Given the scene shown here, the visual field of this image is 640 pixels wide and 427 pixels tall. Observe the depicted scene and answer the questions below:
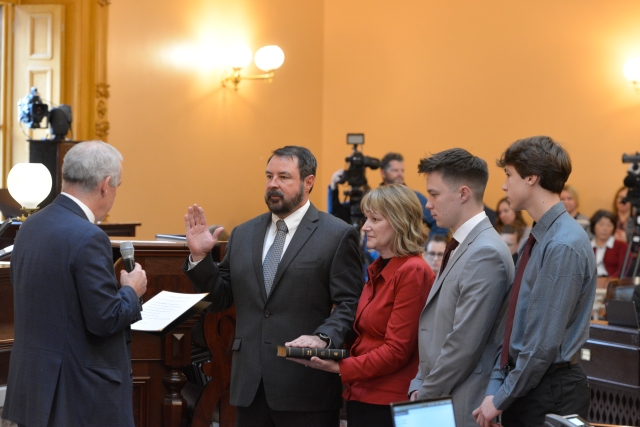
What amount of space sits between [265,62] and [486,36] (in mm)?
2348

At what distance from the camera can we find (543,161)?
7.52 feet

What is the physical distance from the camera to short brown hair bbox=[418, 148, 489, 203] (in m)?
2.48

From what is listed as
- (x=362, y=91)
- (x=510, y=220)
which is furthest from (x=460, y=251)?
(x=362, y=91)

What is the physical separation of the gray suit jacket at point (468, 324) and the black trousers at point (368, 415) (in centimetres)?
18

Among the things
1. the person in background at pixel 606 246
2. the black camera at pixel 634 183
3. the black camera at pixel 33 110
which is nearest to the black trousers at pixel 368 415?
the black camera at pixel 33 110

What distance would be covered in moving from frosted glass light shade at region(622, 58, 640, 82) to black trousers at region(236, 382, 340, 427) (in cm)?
617

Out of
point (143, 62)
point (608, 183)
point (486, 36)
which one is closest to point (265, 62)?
point (143, 62)

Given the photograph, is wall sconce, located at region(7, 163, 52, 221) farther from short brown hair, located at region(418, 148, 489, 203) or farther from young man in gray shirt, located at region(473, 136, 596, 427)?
young man in gray shirt, located at region(473, 136, 596, 427)

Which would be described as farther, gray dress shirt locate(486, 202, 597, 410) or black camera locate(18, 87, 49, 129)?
black camera locate(18, 87, 49, 129)

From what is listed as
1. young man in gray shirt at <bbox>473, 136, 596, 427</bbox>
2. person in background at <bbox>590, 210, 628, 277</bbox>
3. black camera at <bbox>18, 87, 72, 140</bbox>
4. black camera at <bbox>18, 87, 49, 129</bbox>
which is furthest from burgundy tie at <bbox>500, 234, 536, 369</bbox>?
person in background at <bbox>590, 210, 628, 277</bbox>

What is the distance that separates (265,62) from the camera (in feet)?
25.1

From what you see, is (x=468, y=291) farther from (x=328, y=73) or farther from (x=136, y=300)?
(x=328, y=73)

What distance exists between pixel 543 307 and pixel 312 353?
2.34ft

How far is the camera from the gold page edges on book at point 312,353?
2.43 metres
